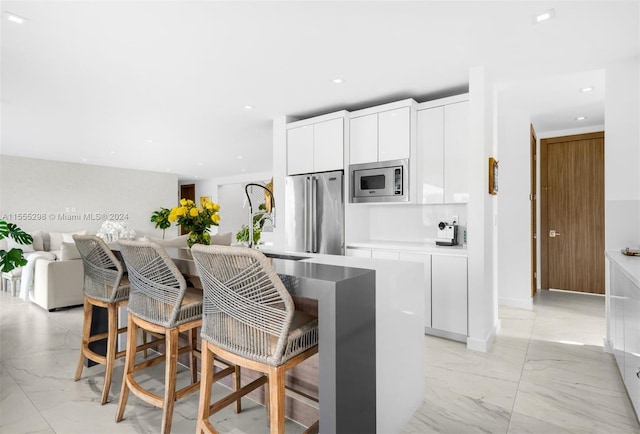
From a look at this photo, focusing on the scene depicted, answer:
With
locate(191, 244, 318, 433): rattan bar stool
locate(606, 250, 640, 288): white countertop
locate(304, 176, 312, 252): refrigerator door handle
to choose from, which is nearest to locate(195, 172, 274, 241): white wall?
locate(304, 176, 312, 252): refrigerator door handle

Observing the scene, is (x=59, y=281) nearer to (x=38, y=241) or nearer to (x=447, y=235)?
(x=38, y=241)

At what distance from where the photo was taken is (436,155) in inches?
140

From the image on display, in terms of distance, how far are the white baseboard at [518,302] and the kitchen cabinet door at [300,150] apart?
9.73 feet

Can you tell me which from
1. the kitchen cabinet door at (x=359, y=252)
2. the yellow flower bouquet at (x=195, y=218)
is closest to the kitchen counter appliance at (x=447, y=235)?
the kitchen cabinet door at (x=359, y=252)

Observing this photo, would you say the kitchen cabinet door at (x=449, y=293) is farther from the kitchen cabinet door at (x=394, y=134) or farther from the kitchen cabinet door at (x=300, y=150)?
the kitchen cabinet door at (x=300, y=150)

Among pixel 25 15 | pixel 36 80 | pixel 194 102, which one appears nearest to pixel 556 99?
pixel 194 102

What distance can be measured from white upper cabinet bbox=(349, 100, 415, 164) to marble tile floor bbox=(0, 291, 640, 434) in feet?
6.28

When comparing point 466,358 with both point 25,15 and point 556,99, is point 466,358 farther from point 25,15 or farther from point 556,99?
point 25,15

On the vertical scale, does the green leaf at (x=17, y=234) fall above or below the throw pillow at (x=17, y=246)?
above

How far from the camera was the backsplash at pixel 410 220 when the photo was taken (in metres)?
3.83

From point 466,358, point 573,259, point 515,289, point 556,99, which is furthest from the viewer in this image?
point 573,259

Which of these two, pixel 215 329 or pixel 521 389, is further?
pixel 521 389

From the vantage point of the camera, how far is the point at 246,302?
1321 millimetres

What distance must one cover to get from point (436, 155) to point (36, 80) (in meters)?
3.86
